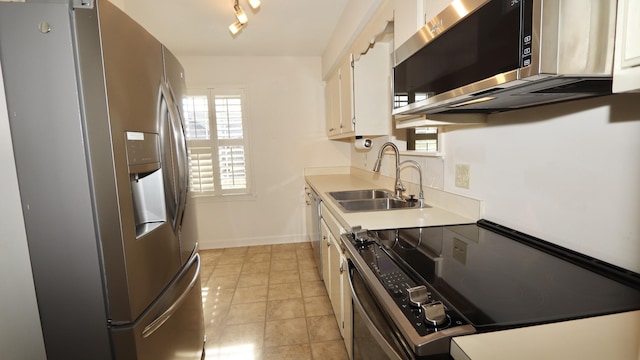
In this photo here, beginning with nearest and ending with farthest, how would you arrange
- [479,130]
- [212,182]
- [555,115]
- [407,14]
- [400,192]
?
[555,115]
[407,14]
[479,130]
[400,192]
[212,182]

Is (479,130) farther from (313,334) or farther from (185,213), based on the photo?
(313,334)

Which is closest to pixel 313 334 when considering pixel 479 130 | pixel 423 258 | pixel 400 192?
pixel 400 192

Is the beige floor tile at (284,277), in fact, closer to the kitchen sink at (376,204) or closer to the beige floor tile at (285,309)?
the beige floor tile at (285,309)

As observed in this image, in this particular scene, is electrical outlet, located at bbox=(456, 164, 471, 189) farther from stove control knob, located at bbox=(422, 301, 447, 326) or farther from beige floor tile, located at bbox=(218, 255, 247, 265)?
beige floor tile, located at bbox=(218, 255, 247, 265)

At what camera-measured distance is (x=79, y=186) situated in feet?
3.17

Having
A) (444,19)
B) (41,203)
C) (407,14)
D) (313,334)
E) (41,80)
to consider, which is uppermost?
(407,14)

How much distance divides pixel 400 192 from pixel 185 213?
1376 millimetres

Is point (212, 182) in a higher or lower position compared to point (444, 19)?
lower

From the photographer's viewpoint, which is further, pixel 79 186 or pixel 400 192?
pixel 400 192

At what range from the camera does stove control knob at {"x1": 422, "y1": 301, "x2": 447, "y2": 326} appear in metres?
0.67

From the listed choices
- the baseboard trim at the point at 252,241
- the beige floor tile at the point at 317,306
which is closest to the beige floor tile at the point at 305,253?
the baseboard trim at the point at 252,241

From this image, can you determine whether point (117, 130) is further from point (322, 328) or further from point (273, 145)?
point (273, 145)

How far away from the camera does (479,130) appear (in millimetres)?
1446

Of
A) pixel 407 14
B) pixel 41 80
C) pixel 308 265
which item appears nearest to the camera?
pixel 41 80
